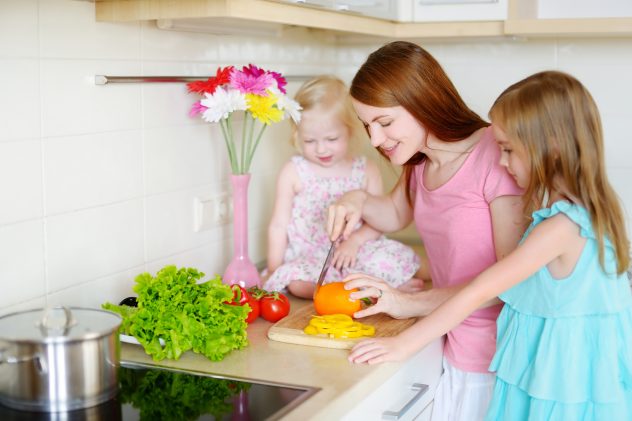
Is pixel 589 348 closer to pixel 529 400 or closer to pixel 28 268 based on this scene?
pixel 529 400

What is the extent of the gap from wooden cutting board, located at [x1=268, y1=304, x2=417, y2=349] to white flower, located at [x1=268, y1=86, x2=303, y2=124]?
416mm

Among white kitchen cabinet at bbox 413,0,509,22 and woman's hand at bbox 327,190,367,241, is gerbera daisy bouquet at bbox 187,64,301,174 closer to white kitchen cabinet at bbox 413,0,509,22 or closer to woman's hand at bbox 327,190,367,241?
woman's hand at bbox 327,190,367,241

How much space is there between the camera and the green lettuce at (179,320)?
56.7 inches

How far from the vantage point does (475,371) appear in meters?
1.70

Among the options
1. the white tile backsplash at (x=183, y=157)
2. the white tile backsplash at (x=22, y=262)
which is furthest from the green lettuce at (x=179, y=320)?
the white tile backsplash at (x=183, y=157)

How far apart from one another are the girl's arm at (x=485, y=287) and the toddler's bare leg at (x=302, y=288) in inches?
15.9

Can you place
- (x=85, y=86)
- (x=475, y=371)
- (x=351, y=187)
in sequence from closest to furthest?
(x=85, y=86) → (x=475, y=371) → (x=351, y=187)

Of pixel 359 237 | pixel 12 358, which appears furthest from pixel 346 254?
pixel 12 358

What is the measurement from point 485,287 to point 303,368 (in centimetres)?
33

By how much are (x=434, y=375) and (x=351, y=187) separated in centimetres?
53

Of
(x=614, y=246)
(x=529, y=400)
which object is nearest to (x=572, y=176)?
(x=614, y=246)

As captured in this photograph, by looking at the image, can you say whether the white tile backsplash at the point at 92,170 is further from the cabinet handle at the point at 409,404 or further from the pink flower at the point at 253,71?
the cabinet handle at the point at 409,404

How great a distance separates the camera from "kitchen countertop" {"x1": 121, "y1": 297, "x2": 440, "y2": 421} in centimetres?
133

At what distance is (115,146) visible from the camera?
1658mm
